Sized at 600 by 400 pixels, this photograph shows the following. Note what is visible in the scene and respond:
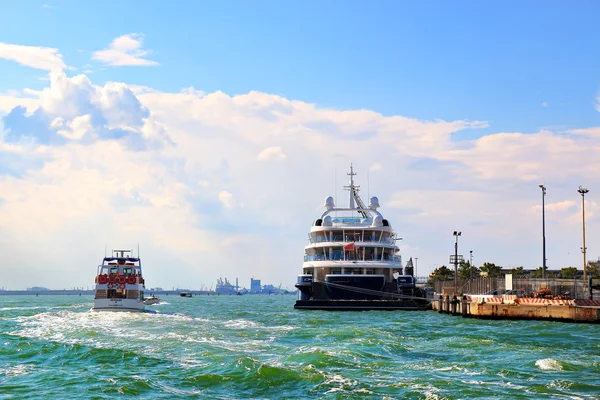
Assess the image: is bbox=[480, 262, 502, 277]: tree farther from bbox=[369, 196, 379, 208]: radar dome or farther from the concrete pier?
the concrete pier

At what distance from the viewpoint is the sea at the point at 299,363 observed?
2206 cm

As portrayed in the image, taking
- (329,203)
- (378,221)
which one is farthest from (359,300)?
(329,203)

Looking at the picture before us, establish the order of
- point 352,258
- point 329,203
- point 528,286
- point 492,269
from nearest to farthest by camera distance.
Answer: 1. point 528,286
2. point 352,258
3. point 329,203
4. point 492,269

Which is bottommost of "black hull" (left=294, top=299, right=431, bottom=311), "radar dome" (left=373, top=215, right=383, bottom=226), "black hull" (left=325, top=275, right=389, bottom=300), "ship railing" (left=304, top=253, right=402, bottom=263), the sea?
the sea

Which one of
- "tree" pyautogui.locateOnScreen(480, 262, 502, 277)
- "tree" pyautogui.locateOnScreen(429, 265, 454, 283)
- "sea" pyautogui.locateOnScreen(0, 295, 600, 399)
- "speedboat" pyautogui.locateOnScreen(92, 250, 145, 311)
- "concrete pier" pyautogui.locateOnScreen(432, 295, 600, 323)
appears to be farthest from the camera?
"tree" pyautogui.locateOnScreen(429, 265, 454, 283)

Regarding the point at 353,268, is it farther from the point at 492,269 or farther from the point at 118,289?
the point at 492,269

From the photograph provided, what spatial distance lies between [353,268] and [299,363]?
47884 mm

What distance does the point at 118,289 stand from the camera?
206 ft

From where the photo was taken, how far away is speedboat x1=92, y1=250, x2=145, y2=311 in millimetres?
61562

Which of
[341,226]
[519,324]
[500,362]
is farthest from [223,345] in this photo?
[341,226]

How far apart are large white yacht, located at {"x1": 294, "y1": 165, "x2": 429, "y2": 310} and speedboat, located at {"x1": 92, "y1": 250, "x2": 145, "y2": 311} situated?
53.3 ft

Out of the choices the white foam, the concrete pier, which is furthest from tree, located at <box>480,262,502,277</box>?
the white foam

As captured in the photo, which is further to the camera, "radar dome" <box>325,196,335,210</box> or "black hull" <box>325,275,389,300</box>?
"radar dome" <box>325,196,335,210</box>

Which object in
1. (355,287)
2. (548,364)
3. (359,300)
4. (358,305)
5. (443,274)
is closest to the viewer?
(548,364)
